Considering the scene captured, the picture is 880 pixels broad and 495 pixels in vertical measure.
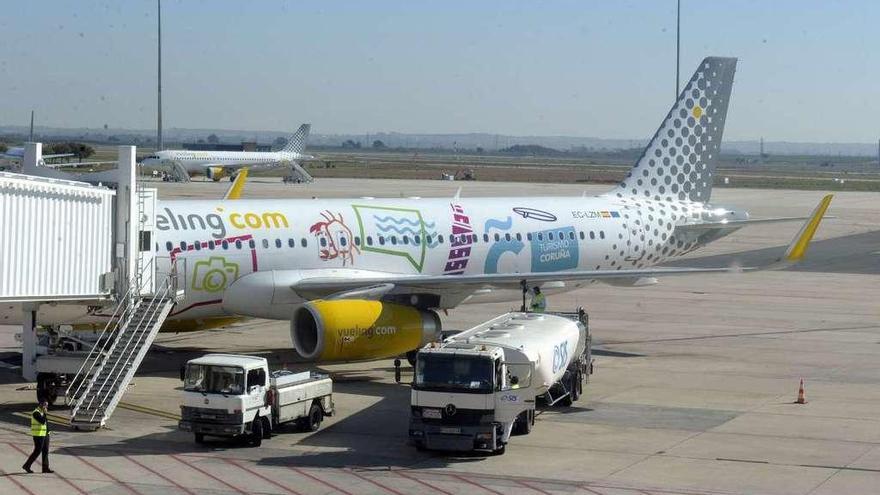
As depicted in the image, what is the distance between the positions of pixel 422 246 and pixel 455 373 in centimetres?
1378

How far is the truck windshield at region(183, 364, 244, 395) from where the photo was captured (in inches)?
1012

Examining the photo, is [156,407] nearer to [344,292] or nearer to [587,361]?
[344,292]

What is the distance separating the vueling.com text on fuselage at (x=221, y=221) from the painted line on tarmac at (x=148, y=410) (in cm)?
→ 534

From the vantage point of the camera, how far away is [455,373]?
82.4ft

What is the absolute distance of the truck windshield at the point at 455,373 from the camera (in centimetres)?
2489

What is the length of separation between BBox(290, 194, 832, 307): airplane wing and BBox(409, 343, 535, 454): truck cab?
913 centimetres

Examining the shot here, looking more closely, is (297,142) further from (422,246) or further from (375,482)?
(375,482)

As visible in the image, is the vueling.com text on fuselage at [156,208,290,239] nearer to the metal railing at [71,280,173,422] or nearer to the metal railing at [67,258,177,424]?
the metal railing at [67,258,177,424]

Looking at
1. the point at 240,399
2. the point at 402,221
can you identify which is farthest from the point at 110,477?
the point at 402,221

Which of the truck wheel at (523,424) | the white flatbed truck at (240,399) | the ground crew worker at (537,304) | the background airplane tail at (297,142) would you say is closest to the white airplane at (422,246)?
the ground crew worker at (537,304)

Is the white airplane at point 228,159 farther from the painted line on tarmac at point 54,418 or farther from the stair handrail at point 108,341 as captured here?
the painted line on tarmac at point 54,418

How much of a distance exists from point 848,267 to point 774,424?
39.1 metres

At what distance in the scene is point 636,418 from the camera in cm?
2891

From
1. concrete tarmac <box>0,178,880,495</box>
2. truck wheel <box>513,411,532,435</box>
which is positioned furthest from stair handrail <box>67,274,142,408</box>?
truck wheel <box>513,411,532,435</box>
